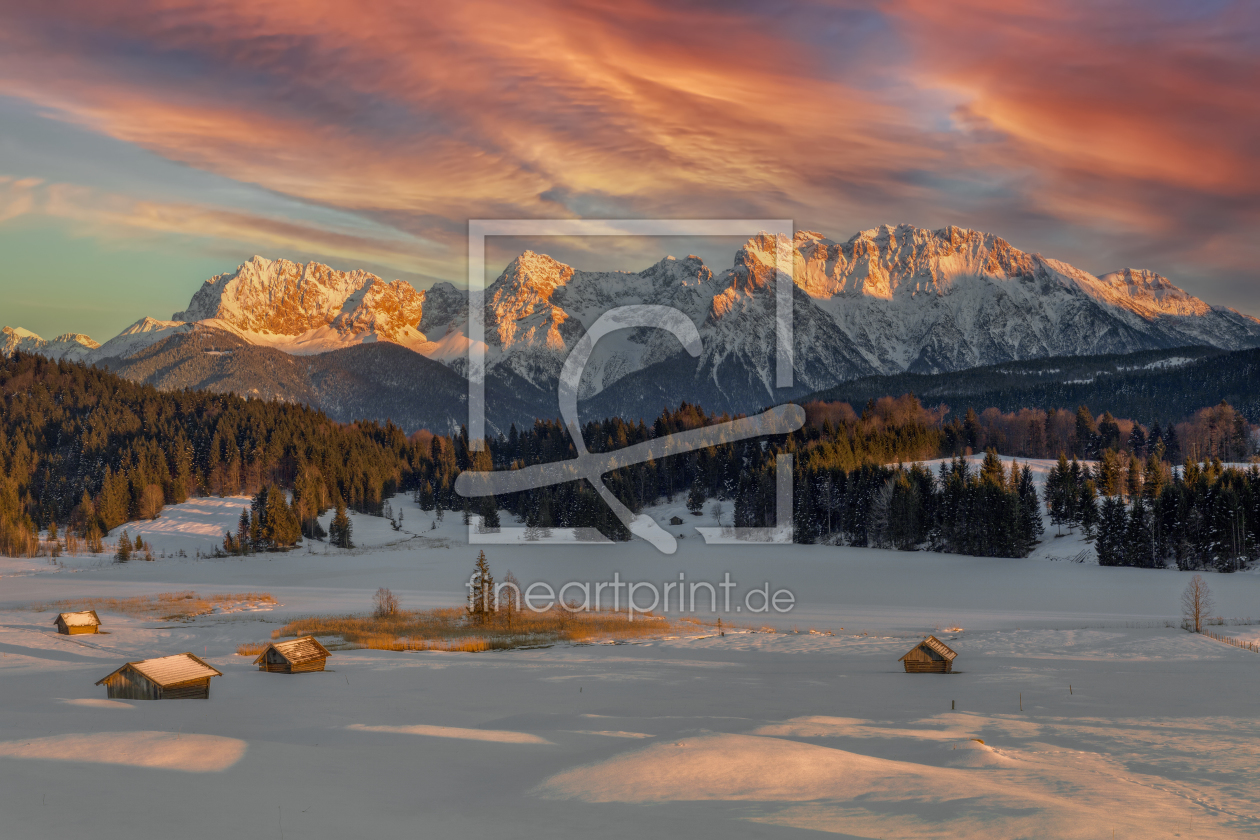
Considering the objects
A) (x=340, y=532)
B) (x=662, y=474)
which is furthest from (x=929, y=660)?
(x=662, y=474)

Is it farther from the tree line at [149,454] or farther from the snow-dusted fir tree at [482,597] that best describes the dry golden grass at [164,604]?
the tree line at [149,454]

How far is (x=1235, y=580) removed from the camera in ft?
246

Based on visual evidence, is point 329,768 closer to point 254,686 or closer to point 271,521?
point 254,686

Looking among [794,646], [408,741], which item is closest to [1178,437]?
[794,646]

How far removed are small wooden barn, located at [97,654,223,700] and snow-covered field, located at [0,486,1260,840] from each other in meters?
1.19

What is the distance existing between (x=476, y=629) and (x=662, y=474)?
94.5m

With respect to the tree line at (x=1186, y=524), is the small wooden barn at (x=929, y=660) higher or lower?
lower

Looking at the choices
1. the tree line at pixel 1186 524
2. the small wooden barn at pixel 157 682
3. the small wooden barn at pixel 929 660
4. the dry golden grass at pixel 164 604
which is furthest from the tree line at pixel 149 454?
the tree line at pixel 1186 524

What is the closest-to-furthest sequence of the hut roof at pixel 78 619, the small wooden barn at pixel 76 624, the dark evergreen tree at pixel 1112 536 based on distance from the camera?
the small wooden barn at pixel 76 624 → the hut roof at pixel 78 619 → the dark evergreen tree at pixel 1112 536

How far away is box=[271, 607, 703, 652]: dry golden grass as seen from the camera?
53.1 meters

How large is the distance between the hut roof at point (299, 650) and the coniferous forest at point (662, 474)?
75519 mm

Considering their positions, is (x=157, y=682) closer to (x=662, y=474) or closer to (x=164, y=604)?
(x=164, y=604)

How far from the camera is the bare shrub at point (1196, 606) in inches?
2127

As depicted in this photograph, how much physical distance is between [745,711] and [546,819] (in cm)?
1426
